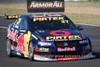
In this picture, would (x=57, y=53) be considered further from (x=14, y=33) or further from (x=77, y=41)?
(x=14, y=33)

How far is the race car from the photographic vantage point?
1111 centimetres

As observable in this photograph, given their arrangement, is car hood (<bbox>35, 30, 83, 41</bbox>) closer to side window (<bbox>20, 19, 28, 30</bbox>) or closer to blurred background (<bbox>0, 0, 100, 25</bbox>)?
side window (<bbox>20, 19, 28, 30</bbox>)

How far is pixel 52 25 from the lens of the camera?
1216cm

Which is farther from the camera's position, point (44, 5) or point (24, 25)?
point (44, 5)

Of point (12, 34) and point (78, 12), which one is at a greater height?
point (12, 34)

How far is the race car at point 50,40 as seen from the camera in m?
11.1

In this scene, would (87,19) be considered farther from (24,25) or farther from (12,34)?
(24,25)

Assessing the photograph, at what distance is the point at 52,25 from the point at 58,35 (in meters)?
0.92

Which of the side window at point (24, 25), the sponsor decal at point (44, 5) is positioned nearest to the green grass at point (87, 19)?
the sponsor decal at point (44, 5)

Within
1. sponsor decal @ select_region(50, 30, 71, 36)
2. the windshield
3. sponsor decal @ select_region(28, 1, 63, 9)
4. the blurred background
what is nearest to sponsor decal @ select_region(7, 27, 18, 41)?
the windshield

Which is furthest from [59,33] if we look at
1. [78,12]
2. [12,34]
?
[78,12]

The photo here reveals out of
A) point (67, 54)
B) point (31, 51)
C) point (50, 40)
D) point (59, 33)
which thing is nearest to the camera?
point (50, 40)

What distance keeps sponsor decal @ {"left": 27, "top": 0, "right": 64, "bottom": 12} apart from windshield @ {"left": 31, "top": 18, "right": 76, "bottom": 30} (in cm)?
2459

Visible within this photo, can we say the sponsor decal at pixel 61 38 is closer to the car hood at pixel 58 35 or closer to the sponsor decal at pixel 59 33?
the car hood at pixel 58 35
